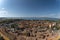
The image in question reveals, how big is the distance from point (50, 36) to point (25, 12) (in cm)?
52

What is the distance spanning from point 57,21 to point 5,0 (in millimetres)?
845

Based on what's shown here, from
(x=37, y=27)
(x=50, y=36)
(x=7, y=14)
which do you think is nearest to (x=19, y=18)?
(x=7, y=14)

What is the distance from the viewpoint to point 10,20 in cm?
180

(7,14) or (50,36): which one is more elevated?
(7,14)

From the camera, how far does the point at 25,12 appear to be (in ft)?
5.91

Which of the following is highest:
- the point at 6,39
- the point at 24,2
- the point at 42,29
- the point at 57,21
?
the point at 24,2

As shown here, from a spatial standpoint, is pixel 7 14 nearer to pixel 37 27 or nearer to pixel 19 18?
pixel 19 18

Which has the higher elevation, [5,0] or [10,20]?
[5,0]

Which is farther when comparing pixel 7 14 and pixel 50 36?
pixel 7 14

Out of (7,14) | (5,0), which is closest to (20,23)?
(7,14)

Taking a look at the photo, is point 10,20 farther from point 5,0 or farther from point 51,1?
point 51,1

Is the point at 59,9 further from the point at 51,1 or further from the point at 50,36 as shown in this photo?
the point at 50,36

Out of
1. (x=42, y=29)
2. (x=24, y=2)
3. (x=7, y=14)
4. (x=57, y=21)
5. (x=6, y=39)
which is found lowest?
(x=6, y=39)

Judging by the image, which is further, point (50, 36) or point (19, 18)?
point (19, 18)
